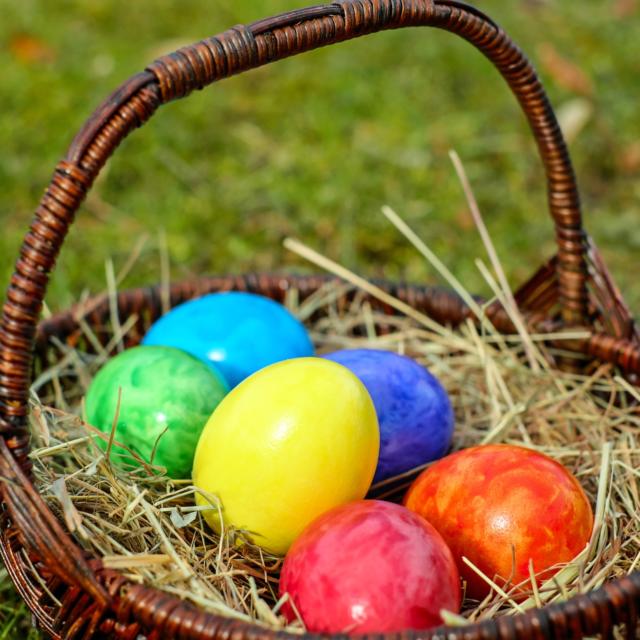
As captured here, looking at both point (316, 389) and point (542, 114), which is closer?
point (316, 389)

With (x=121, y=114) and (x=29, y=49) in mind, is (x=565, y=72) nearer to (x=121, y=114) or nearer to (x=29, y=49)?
(x=29, y=49)

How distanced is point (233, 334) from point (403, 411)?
403 millimetres

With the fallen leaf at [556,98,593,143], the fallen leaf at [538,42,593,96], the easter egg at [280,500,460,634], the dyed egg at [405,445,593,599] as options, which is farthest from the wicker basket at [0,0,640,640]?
the fallen leaf at [538,42,593,96]

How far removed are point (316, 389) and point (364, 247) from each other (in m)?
1.68

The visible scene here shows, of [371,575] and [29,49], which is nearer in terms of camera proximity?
[371,575]

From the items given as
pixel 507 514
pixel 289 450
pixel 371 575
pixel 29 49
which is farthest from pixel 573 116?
pixel 371 575

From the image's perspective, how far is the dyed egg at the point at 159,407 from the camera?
1647 mm

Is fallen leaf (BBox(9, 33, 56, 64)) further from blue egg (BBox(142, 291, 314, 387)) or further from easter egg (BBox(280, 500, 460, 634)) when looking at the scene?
easter egg (BBox(280, 500, 460, 634))

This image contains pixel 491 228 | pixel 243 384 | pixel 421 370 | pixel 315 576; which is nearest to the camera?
pixel 315 576

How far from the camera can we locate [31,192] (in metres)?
3.25

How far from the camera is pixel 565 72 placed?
413cm

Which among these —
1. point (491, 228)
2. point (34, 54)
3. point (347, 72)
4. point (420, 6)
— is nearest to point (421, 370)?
point (420, 6)

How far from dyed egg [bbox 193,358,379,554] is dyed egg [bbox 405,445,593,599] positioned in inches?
5.9

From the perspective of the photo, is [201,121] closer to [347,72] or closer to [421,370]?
[347,72]
